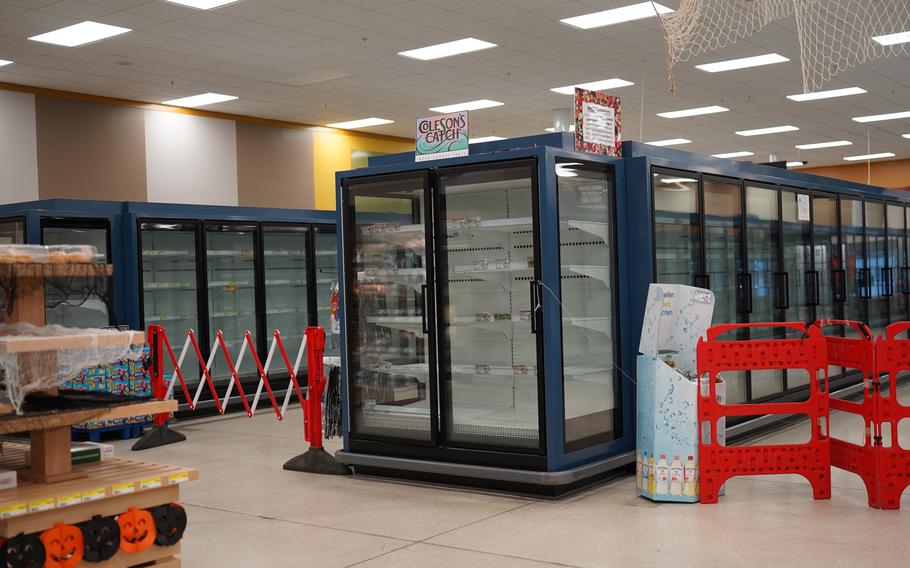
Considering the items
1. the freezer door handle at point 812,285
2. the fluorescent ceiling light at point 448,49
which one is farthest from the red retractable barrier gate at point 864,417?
the fluorescent ceiling light at point 448,49

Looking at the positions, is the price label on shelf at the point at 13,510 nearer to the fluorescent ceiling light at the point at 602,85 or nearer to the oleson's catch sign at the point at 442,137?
the oleson's catch sign at the point at 442,137

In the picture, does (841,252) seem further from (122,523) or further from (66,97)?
(66,97)

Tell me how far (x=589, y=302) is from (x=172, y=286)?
5.47 m

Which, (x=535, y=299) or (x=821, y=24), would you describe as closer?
(x=535, y=299)

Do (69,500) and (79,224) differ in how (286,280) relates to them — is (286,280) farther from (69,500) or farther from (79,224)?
(69,500)

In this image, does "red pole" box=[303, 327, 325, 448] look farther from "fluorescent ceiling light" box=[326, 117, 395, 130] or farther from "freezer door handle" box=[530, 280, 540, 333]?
"fluorescent ceiling light" box=[326, 117, 395, 130]

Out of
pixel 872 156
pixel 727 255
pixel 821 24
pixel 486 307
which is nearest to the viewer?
pixel 486 307

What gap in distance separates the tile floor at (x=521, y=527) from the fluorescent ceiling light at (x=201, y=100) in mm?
8874

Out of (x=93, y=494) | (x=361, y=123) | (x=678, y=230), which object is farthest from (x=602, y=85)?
(x=93, y=494)

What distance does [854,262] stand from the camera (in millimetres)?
10578

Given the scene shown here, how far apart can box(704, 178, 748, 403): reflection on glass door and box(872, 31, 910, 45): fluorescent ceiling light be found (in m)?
5.74

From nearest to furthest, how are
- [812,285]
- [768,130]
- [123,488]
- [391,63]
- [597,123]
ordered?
[123,488] → [597,123] → [812,285] → [391,63] → [768,130]

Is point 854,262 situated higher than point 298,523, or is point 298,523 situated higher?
point 854,262

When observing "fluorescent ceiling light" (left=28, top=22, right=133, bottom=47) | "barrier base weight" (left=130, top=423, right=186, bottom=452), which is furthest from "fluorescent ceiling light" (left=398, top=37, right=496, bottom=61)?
"barrier base weight" (left=130, top=423, right=186, bottom=452)
